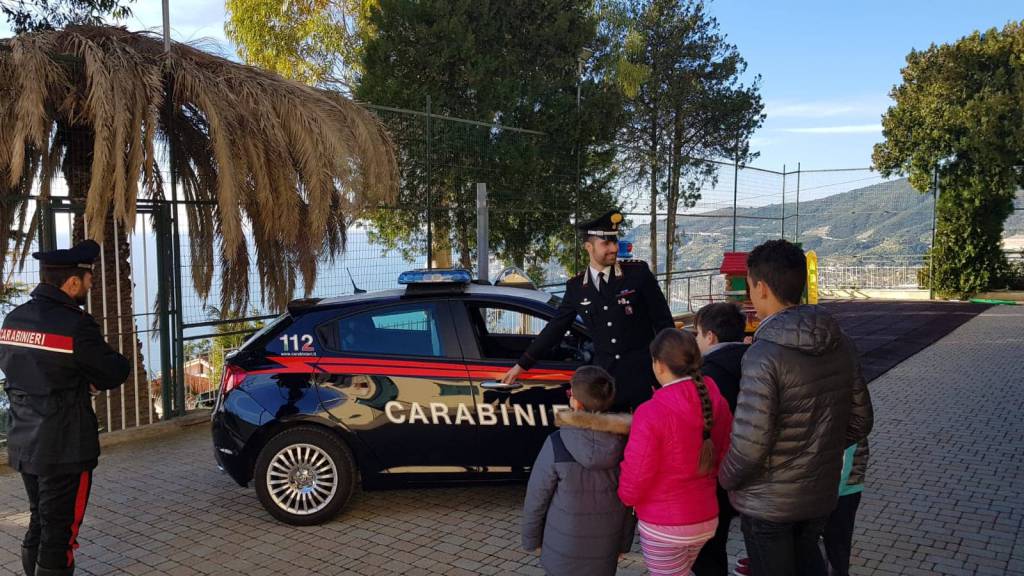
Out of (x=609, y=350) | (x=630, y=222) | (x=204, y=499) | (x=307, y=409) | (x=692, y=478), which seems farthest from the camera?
(x=630, y=222)

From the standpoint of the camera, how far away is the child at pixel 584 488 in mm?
3143

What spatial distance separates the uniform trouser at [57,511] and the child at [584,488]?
2.42 m

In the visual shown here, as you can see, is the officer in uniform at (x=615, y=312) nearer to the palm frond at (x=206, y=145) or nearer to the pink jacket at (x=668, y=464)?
the pink jacket at (x=668, y=464)

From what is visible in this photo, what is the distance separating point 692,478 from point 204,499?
4.31 m

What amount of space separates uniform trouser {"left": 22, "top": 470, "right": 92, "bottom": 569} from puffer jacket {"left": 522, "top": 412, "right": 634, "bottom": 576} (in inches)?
96.9

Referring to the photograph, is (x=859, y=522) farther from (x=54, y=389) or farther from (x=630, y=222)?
(x=630, y=222)

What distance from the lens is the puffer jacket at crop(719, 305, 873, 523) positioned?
285cm

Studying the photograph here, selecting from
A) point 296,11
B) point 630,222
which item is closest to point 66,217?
point 630,222

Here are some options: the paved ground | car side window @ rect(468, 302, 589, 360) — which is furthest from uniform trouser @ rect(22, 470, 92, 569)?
car side window @ rect(468, 302, 589, 360)

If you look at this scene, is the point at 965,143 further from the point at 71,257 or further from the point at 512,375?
the point at 71,257

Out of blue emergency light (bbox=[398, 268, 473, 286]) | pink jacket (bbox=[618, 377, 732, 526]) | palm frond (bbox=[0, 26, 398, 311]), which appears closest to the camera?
pink jacket (bbox=[618, 377, 732, 526])

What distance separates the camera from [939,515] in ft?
17.9

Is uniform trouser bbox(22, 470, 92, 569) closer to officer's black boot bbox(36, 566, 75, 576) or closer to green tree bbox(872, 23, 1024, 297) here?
officer's black boot bbox(36, 566, 75, 576)

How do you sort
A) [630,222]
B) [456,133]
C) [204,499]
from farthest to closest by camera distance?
[630,222]
[456,133]
[204,499]
